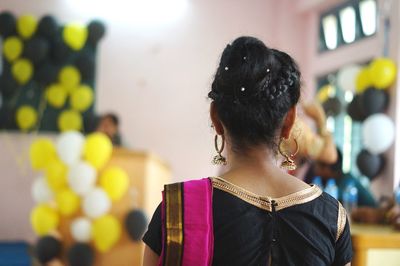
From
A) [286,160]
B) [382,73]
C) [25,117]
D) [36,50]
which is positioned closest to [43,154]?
[25,117]

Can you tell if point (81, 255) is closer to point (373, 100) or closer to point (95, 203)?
point (95, 203)

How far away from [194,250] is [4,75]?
15.5 feet

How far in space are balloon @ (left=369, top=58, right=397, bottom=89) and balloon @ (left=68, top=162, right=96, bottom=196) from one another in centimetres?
203

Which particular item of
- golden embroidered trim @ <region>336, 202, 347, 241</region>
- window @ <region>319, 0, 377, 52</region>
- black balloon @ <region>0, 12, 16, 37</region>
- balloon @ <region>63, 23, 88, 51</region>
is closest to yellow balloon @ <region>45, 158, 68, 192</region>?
balloon @ <region>63, 23, 88, 51</region>

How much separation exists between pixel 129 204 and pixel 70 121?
5.43 ft

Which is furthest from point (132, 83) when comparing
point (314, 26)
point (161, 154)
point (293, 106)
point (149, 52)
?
point (293, 106)

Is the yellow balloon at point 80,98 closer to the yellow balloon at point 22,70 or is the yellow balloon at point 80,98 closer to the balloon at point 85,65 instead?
the balloon at point 85,65

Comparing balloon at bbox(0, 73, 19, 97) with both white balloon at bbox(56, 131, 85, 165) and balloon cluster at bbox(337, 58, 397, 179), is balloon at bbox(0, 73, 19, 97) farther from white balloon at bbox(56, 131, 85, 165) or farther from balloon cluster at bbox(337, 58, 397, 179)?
balloon cluster at bbox(337, 58, 397, 179)

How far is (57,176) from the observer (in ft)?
12.9

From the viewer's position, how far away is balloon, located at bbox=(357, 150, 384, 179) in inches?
156

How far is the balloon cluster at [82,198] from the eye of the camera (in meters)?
3.85

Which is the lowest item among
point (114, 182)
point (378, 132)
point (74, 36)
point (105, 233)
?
Result: point (105, 233)

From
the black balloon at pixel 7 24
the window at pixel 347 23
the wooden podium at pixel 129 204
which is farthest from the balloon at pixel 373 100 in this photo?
the black balloon at pixel 7 24

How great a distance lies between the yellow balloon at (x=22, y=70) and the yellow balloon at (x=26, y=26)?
0.24 metres
